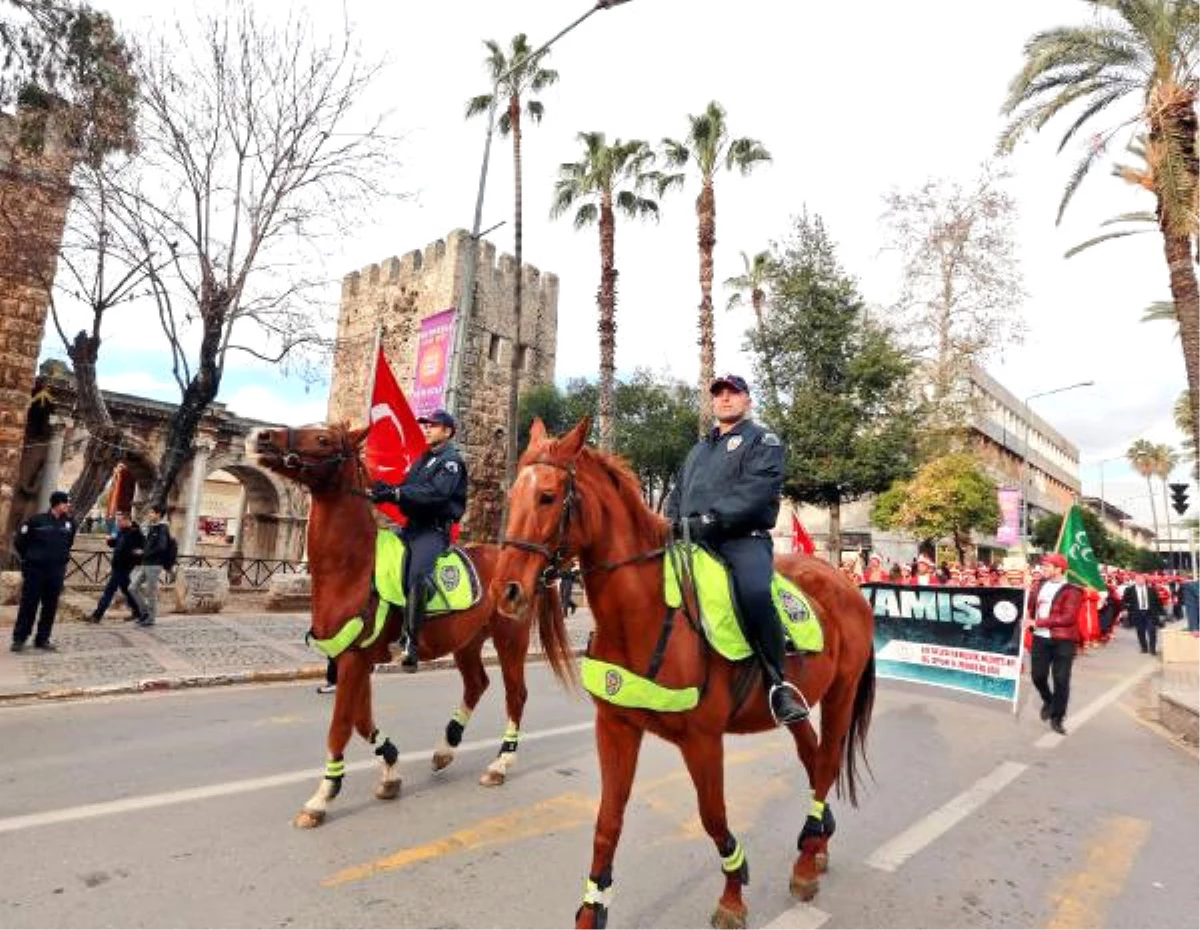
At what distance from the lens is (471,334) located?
34094 millimetres

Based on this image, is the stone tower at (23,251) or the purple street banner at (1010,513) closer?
the stone tower at (23,251)

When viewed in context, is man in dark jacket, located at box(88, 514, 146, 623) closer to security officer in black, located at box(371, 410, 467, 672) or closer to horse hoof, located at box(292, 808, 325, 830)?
security officer in black, located at box(371, 410, 467, 672)

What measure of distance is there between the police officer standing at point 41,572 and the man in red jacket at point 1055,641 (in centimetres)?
1265

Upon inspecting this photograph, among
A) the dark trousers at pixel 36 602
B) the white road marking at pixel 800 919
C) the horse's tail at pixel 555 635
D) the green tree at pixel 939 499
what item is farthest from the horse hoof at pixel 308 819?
the green tree at pixel 939 499

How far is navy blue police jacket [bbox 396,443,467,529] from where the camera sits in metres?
5.28

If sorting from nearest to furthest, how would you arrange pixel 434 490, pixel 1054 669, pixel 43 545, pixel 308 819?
pixel 308 819, pixel 434 490, pixel 1054 669, pixel 43 545

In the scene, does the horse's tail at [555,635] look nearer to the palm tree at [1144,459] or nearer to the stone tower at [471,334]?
the stone tower at [471,334]

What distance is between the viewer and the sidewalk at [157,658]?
25.3 feet

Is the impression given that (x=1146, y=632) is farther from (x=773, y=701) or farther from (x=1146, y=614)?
(x=773, y=701)

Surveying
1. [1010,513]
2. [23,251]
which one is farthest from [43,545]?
[1010,513]

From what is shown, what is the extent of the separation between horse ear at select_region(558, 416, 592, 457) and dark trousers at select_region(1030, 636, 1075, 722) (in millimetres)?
7955

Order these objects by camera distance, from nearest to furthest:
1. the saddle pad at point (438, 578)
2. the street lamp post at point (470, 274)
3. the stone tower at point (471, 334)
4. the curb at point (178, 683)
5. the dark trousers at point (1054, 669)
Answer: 1. the saddle pad at point (438, 578)
2. the curb at point (178, 683)
3. the dark trousers at point (1054, 669)
4. the street lamp post at point (470, 274)
5. the stone tower at point (471, 334)

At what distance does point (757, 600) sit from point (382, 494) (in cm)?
298

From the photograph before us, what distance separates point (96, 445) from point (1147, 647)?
26942mm
